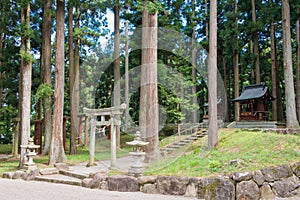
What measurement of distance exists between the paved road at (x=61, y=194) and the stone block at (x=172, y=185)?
6.9 inches

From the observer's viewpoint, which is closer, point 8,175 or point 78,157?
point 8,175

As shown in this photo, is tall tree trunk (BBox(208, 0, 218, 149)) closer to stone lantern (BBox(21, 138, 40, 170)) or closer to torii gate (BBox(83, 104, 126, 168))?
torii gate (BBox(83, 104, 126, 168))

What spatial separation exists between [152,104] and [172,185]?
10.8 ft

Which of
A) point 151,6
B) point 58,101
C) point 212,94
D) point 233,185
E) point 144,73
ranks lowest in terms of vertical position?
point 233,185

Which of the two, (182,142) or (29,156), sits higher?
(182,142)

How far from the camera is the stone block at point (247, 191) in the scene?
17.8 ft

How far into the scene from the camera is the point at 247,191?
17.9 ft

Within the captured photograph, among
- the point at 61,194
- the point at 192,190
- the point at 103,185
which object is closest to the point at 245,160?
the point at 192,190

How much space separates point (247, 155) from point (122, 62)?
563 inches

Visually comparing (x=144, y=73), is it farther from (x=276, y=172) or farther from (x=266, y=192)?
(x=266, y=192)

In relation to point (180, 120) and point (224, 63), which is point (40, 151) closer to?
point (180, 120)

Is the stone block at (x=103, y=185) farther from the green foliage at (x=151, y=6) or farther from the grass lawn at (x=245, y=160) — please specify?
the green foliage at (x=151, y=6)

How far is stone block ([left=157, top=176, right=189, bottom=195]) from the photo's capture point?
5.83 m

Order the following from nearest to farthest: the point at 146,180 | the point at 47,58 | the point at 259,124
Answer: the point at 146,180 < the point at 47,58 < the point at 259,124
